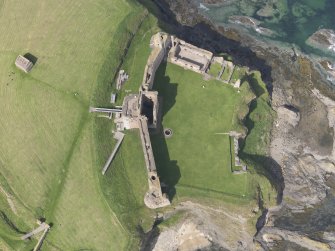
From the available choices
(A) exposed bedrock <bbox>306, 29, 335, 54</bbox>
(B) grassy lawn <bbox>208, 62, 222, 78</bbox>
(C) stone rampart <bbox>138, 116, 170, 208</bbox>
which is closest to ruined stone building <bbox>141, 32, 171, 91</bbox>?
(C) stone rampart <bbox>138, 116, 170, 208</bbox>

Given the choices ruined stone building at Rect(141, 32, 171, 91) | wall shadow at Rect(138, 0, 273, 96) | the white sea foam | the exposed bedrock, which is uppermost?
the exposed bedrock

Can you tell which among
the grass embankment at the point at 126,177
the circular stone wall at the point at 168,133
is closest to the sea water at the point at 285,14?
the grass embankment at the point at 126,177

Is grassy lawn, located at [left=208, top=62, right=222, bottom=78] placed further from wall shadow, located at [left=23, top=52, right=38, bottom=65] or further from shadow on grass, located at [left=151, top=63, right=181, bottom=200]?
wall shadow, located at [left=23, top=52, right=38, bottom=65]

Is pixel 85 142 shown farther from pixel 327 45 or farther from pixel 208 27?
pixel 327 45

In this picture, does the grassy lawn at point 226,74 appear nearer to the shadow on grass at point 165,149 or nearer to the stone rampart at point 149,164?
the shadow on grass at point 165,149

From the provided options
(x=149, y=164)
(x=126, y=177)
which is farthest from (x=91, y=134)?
(x=149, y=164)

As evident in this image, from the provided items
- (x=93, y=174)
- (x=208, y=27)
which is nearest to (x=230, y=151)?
(x=93, y=174)

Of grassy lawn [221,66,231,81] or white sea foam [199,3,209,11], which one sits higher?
white sea foam [199,3,209,11]

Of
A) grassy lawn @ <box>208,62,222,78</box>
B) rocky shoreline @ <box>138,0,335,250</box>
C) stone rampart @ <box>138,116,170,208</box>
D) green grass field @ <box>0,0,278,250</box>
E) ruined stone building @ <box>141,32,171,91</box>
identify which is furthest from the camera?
rocky shoreline @ <box>138,0,335,250</box>
